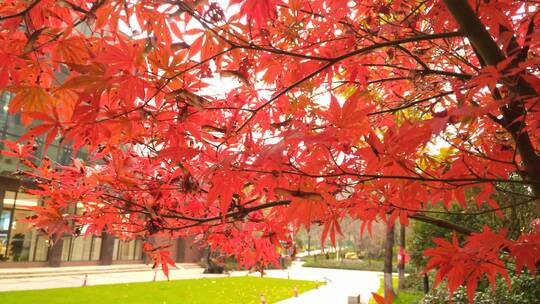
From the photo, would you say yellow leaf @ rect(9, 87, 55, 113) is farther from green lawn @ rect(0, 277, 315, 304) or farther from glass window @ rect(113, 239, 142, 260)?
glass window @ rect(113, 239, 142, 260)

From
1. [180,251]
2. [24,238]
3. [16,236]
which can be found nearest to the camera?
[16,236]

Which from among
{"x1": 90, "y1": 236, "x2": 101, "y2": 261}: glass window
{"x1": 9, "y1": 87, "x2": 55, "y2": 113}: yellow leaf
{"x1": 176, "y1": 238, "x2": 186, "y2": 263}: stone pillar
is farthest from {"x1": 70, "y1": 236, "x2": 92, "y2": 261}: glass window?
{"x1": 9, "y1": 87, "x2": 55, "y2": 113}: yellow leaf

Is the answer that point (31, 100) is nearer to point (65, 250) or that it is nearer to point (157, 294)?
point (157, 294)

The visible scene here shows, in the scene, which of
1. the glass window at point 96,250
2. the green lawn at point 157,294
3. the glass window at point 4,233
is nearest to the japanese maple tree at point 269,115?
the green lawn at point 157,294

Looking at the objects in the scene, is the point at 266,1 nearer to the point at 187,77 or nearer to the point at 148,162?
the point at 187,77

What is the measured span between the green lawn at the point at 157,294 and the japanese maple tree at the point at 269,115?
8266mm

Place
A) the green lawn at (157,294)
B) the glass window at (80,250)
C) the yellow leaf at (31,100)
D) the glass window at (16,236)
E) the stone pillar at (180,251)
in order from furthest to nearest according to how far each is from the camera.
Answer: the stone pillar at (180,251) → the glass window at (80,250) → the glass window at (16,236) → the green lawn at (157,294) → the yellow leaf at (31,100)

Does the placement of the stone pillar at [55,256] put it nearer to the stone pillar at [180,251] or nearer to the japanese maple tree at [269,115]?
the stone pillar at [180,251]

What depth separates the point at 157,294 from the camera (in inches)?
420

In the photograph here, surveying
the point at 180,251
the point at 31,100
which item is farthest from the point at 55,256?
the point at 31,100

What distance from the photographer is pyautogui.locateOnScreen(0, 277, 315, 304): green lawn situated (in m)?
8.63

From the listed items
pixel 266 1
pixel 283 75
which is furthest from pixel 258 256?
pixel 266 1

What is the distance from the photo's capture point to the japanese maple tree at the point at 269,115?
1.01 m

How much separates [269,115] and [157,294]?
1046 cm
